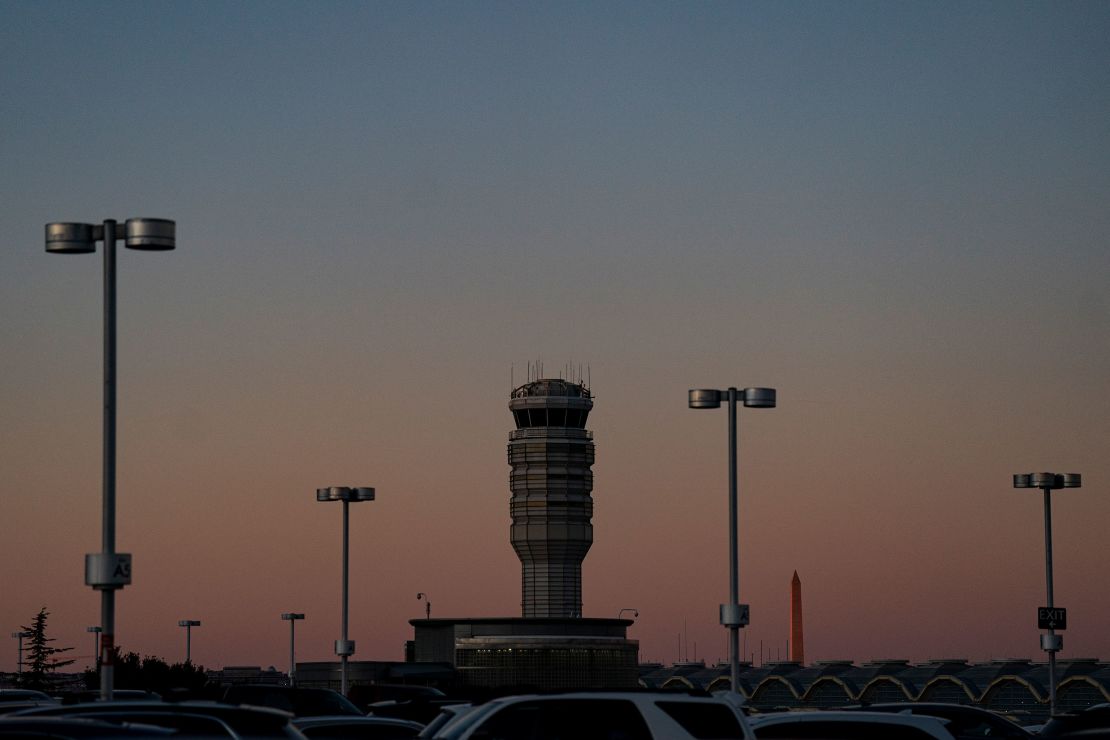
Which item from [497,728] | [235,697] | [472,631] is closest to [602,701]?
[497,728]

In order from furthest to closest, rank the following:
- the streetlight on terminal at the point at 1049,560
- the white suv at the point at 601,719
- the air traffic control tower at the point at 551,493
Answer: the air traffic control tower at the point at 551,493 < the streetlight on terminal at the point at 1049,560 < the white suv at the point at 601,719

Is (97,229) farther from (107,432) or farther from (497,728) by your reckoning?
(497,728)

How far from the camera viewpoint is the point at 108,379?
29.2 metres

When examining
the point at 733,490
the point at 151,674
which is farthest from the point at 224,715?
the point at 151,674

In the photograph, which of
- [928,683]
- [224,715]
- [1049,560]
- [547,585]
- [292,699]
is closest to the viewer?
[224,715]

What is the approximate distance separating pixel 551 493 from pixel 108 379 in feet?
431

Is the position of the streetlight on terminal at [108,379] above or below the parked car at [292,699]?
above

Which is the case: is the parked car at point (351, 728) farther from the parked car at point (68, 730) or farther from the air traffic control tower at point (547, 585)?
the air traffic control tower at point (547, 585)

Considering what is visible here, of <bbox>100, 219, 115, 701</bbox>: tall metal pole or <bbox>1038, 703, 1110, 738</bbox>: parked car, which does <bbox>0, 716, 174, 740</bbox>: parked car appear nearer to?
<bbox>1038, 703, 1110, 738</bbox>: parked car

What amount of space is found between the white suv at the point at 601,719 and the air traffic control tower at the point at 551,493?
450ft

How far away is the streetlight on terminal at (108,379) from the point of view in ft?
92.7

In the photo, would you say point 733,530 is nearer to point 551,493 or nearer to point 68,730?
point 68,730

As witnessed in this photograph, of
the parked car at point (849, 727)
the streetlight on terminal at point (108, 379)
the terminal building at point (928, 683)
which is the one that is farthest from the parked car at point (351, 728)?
the terminal building at point (928, 683)

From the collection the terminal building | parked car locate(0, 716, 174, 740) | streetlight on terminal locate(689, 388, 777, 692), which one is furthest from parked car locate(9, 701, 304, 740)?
the terminal building
